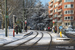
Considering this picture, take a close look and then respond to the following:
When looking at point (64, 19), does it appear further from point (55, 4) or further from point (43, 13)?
point (55, 4)

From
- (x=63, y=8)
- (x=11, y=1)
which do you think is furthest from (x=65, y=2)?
(x=11, y=1)

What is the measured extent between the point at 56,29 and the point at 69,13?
109 ft

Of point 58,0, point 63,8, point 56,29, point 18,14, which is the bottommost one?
point 56,29

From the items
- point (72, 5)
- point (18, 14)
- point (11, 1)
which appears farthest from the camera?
point (72, 5)

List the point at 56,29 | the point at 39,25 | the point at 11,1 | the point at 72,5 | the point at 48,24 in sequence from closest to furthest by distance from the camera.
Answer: the point at 11,1, the point at 56,29, the point at 72,5, the point at 39,25, the point at 48,24

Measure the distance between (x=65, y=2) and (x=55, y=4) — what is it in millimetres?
13142

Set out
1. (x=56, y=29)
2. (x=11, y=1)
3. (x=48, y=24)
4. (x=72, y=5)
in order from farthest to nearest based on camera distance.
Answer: (x=48, y=24) → (x=72, y=5) → (x=56, y=29) → (x=11, y=1)

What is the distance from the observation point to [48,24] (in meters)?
74.8

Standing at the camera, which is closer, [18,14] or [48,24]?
[18,14]

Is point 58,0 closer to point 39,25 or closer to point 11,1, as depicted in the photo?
point 39,25

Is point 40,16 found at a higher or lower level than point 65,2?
lower

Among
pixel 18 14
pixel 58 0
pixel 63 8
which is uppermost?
pixel 58 0

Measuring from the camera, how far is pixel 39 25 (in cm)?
7000

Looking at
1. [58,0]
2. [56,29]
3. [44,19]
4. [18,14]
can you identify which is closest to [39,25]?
[44,19]
